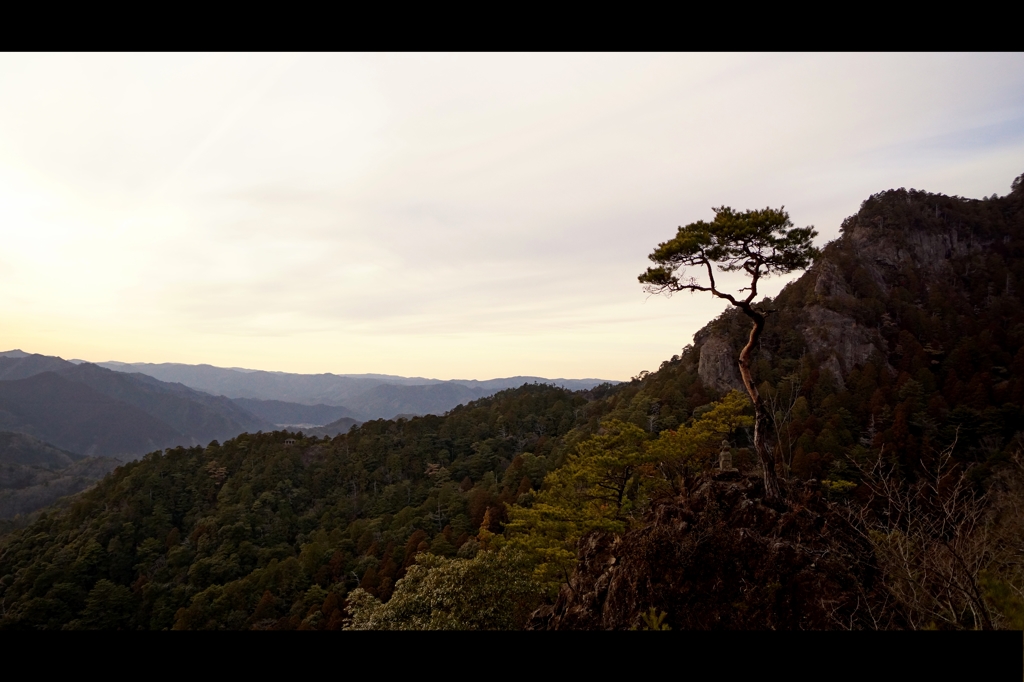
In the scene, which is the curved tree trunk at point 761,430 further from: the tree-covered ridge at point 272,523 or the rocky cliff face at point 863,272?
the rocky cliff face at point 863,272

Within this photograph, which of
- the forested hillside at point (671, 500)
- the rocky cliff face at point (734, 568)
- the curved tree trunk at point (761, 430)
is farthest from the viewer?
the curved tree trunk at point (761, 430)

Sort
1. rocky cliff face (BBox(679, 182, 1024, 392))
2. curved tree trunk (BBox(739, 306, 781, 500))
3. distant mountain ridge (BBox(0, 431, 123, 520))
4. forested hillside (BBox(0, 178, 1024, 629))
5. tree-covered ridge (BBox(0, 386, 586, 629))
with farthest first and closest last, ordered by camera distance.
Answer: distant mountain ridge (BBox(0, 431, 123, 520))
rocky cliff face (BBox(679, 182, 1024, 392))
tree-covered ridge (BBox(0, 386, 586, 629))
curved tree trunk (BBox(739, 306, 781, 500))
forested hillside (BBox(0, 178, 1024, 629))

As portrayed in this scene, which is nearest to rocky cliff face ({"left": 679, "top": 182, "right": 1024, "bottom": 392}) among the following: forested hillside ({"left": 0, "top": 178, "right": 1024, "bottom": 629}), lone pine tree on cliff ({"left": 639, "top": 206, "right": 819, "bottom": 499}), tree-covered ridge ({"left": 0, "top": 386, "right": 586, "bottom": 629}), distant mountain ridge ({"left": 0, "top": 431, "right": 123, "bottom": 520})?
forested hillside ({"left": 0, "top": 178, "right": 1024, "bottom": 629})

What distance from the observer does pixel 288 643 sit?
1444mm

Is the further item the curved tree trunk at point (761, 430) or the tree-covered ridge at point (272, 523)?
the tree-covered ridge at point (272, 523)

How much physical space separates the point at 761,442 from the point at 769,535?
1962 millimetres

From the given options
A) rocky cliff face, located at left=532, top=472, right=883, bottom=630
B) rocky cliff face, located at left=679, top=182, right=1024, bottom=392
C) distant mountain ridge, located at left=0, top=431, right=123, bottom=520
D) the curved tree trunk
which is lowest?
distant mountain ridge, located at left=0, top=431, right=123, bottom=520

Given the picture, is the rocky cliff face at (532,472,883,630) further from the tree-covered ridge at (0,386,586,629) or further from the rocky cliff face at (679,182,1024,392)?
the rocky cliff face at (679,182,1024,392)

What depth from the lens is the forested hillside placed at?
8422mm

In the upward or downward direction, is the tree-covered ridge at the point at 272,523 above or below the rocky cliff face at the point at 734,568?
below

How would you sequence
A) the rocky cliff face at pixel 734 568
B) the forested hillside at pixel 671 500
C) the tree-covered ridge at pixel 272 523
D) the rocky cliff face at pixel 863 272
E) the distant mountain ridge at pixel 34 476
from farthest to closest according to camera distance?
the distant mountain ridge at pixel 34 476 < the rocky cliff face at pixel 863 272 < the tree-covered ridge at pixel 272 523 < the forested hillside at pixel 671 500 < the rocky cliff face at pixel 734 568

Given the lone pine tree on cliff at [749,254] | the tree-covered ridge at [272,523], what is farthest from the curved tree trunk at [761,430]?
the tree-covered ridge at [272,523]

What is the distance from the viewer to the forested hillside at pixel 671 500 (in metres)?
8.42
